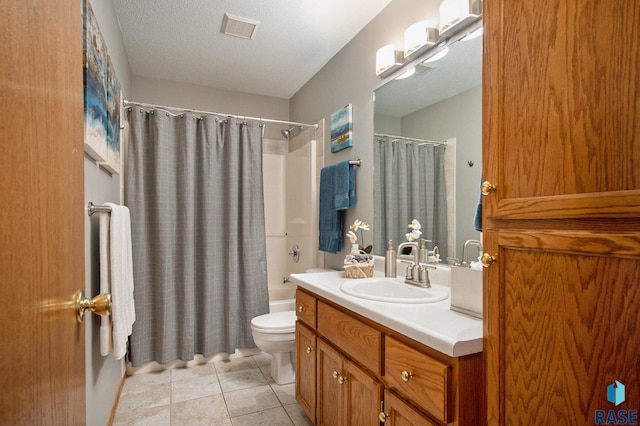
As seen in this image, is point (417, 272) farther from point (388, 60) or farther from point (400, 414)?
point (388, 60)

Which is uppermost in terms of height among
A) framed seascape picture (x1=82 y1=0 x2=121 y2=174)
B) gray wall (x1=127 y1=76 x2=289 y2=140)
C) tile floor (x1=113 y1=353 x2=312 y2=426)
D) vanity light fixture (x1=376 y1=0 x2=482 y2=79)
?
gray wall (x1=127 y1=76 x2=289 y2=140)

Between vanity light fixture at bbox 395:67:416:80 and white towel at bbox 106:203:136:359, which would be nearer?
white towel at bbox 106:203:136:359

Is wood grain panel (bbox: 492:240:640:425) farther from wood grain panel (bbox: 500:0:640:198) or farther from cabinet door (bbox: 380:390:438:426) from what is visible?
cabinet door (bbox: 380:390:438:426)

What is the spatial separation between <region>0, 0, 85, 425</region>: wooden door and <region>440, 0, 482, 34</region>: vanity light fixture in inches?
56.9

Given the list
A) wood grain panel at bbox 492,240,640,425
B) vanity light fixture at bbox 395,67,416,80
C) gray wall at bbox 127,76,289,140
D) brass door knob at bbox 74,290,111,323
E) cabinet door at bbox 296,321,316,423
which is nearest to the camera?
wood grain panel at bbox 492,240,640,425

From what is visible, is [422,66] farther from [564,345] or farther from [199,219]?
[199,219]

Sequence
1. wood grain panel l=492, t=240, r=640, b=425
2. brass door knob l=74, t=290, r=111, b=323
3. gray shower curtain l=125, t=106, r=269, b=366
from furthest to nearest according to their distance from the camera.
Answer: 1. gray shower curtain l=125, t=106, r=269, b=366
2. brass door knob l=74, t=290, r=111, b=323
3. wood grain panel l=492, t=240, r=640, b=425

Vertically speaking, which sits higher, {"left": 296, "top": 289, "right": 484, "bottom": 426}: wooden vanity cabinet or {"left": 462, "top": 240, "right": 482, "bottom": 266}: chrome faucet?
{"left": 462, "top": 240, "right": 482, "bottom": 266}: chrome faucet

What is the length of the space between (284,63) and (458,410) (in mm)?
2749

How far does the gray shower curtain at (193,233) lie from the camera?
99.3 inches

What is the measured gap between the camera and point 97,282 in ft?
5.20

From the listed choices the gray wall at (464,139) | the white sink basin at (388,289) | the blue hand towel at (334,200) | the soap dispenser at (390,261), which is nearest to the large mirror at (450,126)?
the gray wall at (464,139)

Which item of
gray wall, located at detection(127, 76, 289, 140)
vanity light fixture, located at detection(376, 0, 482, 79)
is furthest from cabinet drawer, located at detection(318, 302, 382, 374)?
gray wall, located at detection(127, 76, 289, 140)

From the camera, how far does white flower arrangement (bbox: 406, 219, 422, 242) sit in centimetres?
180
